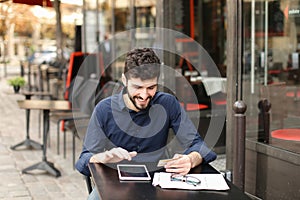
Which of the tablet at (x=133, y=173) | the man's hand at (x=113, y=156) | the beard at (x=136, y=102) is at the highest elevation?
the beard at (x=136, y=102)

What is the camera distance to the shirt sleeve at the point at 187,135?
218cm

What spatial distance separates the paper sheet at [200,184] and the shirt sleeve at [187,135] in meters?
0.21

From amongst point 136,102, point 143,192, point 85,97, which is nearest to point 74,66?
point 85,97

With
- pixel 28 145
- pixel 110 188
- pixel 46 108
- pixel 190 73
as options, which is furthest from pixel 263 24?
pixel 110 188

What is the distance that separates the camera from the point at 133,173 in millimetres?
1974

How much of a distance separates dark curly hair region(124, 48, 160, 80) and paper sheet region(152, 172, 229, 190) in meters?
0.49

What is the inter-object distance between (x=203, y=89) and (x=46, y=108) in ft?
6.42

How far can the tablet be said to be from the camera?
1.89 m

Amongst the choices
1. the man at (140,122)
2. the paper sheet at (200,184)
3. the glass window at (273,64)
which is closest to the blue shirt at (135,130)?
the man at (140,122)

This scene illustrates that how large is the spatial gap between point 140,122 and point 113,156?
37 cm

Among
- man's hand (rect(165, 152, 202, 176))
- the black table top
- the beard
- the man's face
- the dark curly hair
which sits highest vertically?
the dark curly hair

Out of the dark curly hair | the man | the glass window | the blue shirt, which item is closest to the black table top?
the man

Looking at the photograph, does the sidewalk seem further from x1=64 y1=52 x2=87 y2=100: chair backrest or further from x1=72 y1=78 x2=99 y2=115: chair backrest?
x1=64 y1=52 x2=87 y2=100: chair backrest

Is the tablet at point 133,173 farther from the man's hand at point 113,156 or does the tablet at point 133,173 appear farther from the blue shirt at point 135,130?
the blue shirt at point 135,130
